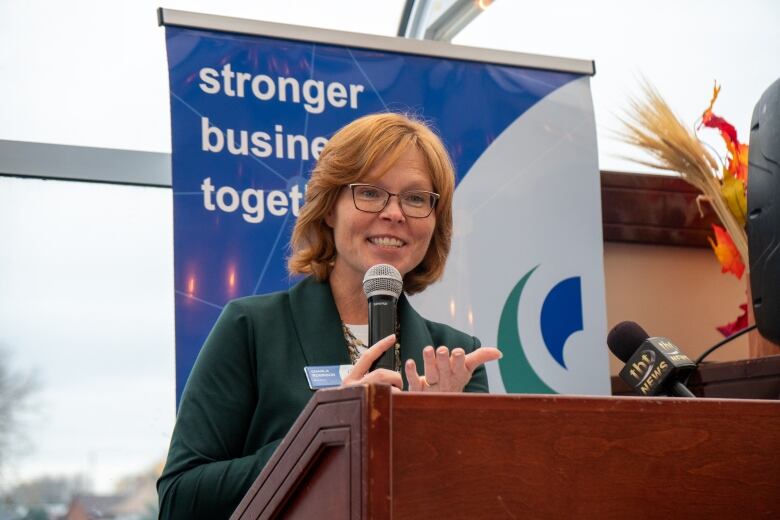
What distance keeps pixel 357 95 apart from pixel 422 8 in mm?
732

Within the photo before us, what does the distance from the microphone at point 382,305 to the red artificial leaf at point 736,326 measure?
240 cm

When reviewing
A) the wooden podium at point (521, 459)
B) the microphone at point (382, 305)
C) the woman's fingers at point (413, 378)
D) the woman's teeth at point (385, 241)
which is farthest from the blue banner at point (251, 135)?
the wooden podium at point (521, 459)

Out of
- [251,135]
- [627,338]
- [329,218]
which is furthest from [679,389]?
[251,135]

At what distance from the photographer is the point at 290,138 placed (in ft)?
10.5

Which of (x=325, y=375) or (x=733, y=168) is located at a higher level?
(x=733, y=168)

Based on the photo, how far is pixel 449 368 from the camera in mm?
1421

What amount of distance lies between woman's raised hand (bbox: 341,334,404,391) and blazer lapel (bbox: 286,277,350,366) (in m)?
0.45

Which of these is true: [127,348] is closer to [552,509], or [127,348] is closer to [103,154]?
[103,154]

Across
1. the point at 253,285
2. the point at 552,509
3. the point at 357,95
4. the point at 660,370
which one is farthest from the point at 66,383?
the point at 552,509

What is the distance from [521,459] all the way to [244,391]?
88cm

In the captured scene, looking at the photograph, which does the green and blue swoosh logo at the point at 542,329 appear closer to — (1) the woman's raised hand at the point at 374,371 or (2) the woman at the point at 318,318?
(2) the woman at the point at 318,318

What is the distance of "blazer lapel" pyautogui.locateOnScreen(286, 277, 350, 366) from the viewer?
6.18 ft

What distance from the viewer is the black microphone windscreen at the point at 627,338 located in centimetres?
153

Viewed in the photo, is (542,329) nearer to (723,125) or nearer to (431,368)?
(723,125)
